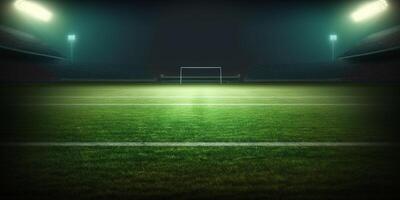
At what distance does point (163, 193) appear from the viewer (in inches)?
85.8

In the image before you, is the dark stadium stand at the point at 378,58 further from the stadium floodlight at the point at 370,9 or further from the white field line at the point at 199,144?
the white field line at the point at 199,144

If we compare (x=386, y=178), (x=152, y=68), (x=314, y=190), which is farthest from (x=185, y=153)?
(x=152, y=68)

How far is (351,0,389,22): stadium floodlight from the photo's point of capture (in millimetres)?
14734

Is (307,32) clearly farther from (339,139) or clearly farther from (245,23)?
(339,139)

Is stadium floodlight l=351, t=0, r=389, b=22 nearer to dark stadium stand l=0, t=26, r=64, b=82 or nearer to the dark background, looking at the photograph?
the dark background

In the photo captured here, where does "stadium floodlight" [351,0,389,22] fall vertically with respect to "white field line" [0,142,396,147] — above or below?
above

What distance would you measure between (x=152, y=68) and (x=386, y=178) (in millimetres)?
32650

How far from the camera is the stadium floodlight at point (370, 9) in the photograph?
14734mm

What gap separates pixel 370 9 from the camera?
15.8 m

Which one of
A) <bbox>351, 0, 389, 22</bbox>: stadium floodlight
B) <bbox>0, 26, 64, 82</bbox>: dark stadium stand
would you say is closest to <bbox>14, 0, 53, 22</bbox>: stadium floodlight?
<bbox>0, 26, 64, 82</bbox>: dark stadium stand

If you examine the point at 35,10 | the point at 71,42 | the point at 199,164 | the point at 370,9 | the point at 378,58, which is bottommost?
the point at 199,164

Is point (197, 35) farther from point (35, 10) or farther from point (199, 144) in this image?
point (199, 144)

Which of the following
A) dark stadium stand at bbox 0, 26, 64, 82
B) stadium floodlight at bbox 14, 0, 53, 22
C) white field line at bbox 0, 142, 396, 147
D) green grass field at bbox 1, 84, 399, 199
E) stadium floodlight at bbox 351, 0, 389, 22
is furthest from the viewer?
dark stadium stand at bbox 0, 26, 64, 82

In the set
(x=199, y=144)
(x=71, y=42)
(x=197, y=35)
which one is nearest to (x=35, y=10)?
(x=199, y=144)
